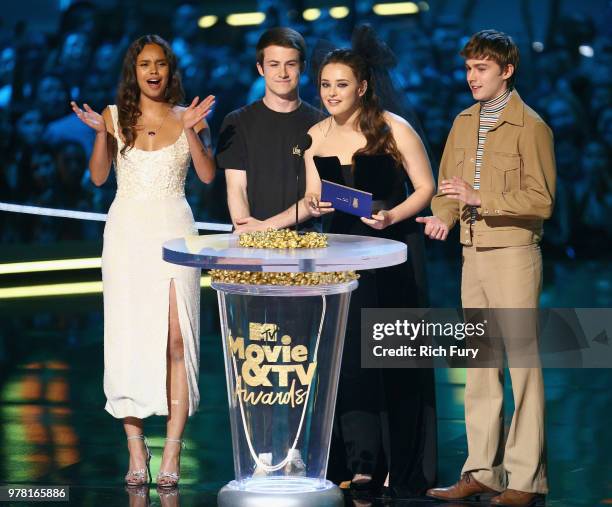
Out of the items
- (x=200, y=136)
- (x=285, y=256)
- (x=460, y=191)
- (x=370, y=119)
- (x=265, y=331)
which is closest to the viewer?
(x=285, y=256)

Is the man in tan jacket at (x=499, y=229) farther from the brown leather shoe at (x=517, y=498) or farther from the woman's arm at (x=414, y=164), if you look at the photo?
the woman's arm at (x=414, y=164)

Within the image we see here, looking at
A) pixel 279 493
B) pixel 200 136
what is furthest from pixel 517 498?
pixel 200 136

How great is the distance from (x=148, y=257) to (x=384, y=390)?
0.98 metres

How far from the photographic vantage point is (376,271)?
445 centimetres

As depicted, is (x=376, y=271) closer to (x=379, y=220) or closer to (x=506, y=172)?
(x=379, y=220)

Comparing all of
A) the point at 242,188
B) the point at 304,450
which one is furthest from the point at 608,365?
the point at 304,450

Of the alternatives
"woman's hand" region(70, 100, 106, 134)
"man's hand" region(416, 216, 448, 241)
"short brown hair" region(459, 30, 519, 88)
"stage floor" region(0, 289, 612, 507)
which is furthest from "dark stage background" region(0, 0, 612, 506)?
"short brown hair" region(459, 30, 519, 88)

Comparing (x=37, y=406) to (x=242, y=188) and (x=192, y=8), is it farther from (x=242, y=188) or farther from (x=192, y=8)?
(x=192, y=8)

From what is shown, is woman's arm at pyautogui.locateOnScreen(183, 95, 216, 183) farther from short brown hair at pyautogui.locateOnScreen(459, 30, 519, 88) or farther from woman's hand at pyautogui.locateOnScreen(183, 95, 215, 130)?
short brown hair at pyautogui.locateOnScreen(459, 30, 519, 88)

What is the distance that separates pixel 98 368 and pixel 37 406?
109cm

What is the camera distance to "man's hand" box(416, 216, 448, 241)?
13.8ft

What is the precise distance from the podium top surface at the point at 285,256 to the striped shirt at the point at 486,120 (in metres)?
0.48

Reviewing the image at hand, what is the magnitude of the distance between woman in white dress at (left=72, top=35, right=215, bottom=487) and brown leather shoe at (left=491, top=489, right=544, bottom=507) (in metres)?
1.19

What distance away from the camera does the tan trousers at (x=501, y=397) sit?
162 inches
